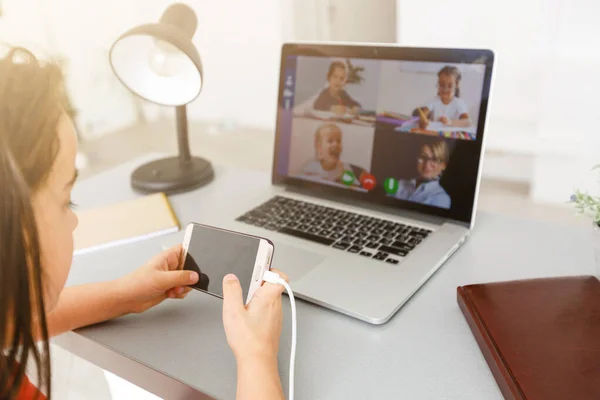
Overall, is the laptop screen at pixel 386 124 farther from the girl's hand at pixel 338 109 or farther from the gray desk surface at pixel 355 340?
the gray desk surface at pixel 355 340

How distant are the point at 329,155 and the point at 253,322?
0.45 meters

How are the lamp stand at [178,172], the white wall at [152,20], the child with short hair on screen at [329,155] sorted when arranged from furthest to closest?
the white wall at [152,20] → the lamp stand at [178,172] → the child with short hair on screen at [329,155]

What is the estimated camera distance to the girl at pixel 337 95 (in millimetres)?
892

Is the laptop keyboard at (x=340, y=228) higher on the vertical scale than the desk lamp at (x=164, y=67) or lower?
lower

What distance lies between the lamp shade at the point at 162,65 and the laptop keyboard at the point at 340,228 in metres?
0.28

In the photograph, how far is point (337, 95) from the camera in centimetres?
90

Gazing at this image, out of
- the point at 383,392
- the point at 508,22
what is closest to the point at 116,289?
the point at 383,392

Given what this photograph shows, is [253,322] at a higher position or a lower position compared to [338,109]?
lower

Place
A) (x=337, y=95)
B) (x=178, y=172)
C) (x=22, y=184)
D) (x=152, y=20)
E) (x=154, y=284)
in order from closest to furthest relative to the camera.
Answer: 1. (x=22, y=184)
2. (x=154, y=284)
3. (x=337, y=95)
4. (x=178, y=172)
5. (x=152, y=20)

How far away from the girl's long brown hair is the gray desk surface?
0.41 feet

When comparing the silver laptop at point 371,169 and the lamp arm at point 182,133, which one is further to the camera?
the lamp arm at point 182,133

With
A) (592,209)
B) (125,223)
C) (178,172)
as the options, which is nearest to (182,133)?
(178,172)

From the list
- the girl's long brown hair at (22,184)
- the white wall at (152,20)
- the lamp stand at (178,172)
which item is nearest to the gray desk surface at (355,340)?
the girl's long brown hair at (22,184)

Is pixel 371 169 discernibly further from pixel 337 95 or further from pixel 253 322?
pixel 253 322
